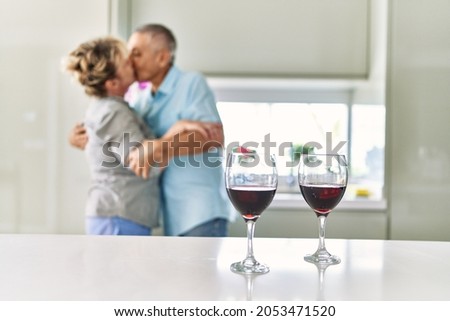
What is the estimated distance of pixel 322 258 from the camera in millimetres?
639

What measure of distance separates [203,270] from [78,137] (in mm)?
1636

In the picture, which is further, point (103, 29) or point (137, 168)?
point (103, 29)

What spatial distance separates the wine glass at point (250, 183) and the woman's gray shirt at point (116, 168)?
1279 millimetres

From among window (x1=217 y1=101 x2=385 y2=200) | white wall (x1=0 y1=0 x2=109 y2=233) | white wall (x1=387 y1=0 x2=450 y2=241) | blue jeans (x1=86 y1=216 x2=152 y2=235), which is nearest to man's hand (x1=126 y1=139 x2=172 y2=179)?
blue jeans (x1=86 y1=216 x2=152 y2=235)

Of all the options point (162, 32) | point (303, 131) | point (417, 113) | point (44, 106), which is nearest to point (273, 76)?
point (303, 131)

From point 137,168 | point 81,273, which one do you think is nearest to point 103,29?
point 137,168

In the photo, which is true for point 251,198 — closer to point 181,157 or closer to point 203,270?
point 203,270

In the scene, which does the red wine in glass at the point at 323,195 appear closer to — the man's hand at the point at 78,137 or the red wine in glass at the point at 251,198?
the red wine in glass at the point at 251,198

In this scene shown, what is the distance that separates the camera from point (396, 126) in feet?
7.07

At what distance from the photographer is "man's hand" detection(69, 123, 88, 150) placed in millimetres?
2084

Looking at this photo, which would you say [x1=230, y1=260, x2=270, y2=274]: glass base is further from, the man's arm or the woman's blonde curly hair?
the woman's blonde curly hair

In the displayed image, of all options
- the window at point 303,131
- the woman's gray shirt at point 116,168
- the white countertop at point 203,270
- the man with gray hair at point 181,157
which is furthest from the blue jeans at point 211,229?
the white countertop at point 203,270
